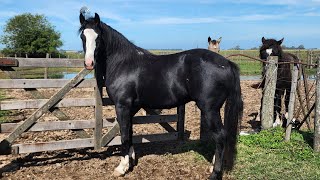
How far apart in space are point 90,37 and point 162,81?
4.34 feet

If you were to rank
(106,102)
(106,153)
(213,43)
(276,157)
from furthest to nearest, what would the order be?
1. (213,43)
2. (106,153)
3. (106,102)
4. (276,157)

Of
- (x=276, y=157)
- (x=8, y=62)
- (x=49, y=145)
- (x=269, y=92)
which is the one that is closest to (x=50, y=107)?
(x=49, y=145)

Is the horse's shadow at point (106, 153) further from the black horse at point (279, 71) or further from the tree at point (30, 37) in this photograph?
the tree at point (30, 37)

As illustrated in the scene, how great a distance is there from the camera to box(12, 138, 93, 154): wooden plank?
5.12 meters

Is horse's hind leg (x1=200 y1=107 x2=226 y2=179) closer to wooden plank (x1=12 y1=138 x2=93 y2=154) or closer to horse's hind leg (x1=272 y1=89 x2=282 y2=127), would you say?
wooden plank (x1=12 y1=138 x2=93 y2=154)

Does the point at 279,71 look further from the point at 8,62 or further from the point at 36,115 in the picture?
the point at 8,62

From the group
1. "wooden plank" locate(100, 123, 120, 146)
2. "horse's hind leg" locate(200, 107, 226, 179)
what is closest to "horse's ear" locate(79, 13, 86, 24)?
"wooden plank" locate(100, 123, 120, 146)

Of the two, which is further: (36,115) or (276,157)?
(276,157)

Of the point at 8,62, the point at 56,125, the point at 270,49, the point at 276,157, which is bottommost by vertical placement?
the point at 276,157

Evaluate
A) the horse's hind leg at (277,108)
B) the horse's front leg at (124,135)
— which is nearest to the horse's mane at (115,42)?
the horse's front leg at (124,135)

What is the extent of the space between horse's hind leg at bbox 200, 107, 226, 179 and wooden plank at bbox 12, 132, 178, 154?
176 centimetres

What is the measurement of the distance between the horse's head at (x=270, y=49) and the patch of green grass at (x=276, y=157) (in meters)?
1.84

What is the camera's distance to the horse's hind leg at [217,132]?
4551 millimetres

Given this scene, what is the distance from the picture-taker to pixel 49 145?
5.31 meters
